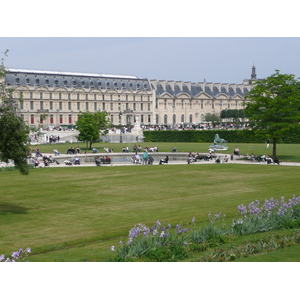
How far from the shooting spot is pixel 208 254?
1340 cm

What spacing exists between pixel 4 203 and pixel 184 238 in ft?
38.8

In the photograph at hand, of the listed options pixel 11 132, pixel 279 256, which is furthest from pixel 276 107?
pixel 279 256

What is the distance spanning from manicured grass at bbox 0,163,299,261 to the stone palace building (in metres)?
81.4

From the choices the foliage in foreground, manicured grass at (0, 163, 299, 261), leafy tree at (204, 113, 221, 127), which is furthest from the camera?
leafy tree at (204, 113, 221, 127)

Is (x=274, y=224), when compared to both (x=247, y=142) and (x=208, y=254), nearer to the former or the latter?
(x=208, y=254)

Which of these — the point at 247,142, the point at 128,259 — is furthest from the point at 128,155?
the point at 128,259

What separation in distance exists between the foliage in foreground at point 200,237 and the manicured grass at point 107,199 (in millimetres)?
922

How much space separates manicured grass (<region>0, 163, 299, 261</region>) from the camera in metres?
16.8

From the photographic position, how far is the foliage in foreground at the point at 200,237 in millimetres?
13305

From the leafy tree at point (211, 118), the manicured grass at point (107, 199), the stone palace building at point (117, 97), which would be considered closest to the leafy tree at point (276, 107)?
the manicured grass at point (107, 199)

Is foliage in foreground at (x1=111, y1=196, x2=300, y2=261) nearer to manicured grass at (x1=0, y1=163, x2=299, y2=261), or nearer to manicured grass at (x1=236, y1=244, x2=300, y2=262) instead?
manicured grass at (x1=236, y1=244, x2=300, y2=262)

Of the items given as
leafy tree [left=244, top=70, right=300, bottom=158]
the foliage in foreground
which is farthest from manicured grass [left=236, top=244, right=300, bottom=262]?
leafy tree [left=244, top=70, right=300, bottom=158]

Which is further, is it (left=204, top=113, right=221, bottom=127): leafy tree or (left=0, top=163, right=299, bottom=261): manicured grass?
A: (left=204, top=113, right=221, bottom=127): leafy tree

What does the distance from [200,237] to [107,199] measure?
1047 cm
